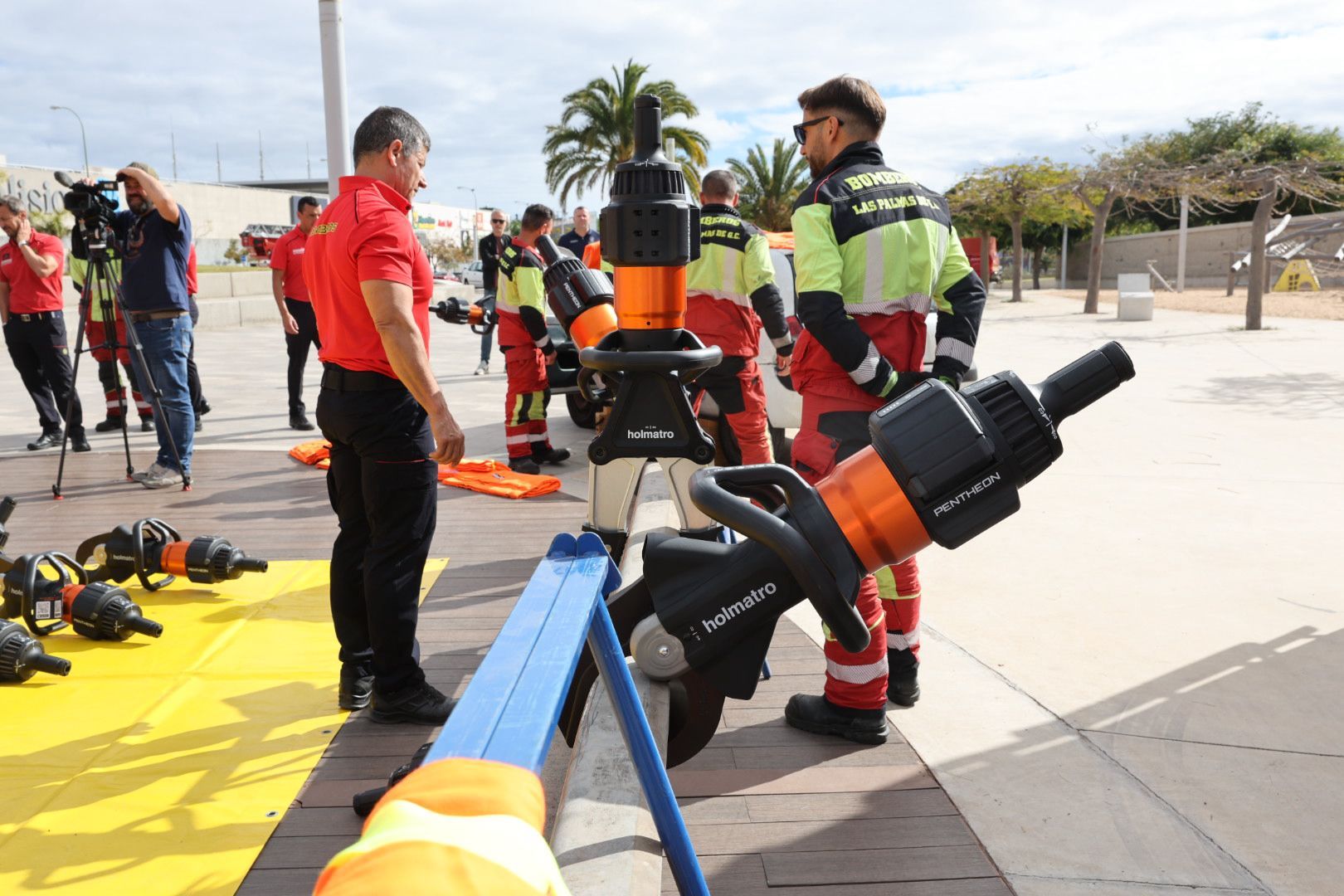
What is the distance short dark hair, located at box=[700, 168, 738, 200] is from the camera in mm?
5945

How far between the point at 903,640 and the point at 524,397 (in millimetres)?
4868

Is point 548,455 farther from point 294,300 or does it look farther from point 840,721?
point 840,721

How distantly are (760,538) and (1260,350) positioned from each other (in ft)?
59.3

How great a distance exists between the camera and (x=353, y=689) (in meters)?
3.64

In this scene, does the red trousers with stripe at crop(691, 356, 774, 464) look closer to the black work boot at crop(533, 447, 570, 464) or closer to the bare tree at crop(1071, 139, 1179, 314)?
the black work boot at crop(533, 447, 570, 464)

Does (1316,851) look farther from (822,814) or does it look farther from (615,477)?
(615,477)

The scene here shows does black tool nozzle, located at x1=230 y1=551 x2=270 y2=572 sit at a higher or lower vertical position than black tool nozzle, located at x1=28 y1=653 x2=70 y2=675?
higher

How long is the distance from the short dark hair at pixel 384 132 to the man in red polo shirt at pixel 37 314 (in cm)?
621

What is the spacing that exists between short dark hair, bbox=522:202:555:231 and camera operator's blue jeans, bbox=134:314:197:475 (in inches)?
99.4

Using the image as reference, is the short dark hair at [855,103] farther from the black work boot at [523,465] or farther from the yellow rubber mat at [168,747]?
the black work boot at [523,465]

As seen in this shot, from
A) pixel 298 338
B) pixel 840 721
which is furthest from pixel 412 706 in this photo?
pixel 298 338

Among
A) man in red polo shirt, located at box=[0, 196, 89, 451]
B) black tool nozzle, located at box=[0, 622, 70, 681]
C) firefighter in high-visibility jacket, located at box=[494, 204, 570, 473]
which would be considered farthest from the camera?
man in red polo shirt, located at box=[0, 196, 89, 451]

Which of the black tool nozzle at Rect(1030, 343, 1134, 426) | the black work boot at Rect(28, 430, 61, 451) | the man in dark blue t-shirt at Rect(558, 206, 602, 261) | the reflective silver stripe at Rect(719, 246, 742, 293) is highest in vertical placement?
the man in dark blue t-shirt at Rect(558, 206, 602, 261)

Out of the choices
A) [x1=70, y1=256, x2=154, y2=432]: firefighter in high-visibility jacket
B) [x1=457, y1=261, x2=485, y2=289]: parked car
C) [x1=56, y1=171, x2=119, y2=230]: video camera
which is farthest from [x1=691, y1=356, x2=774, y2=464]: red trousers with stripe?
[x1=457, y1=261, x2=485, y2=289]: parked car
